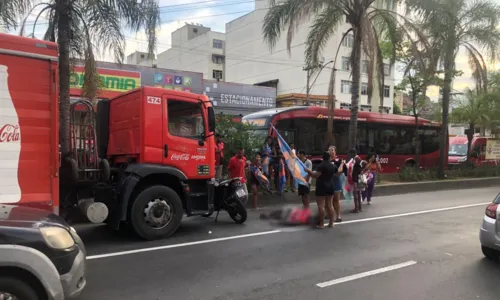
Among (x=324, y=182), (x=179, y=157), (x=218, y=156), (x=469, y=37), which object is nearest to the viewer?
(x=179, y=157)

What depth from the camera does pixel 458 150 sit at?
88.1 ft

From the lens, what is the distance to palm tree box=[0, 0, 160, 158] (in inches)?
367

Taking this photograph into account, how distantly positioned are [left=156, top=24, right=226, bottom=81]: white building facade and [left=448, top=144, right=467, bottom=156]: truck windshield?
126ft

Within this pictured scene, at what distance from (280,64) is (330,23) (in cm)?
Result: 3739

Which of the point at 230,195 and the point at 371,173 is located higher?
the point at 371,173

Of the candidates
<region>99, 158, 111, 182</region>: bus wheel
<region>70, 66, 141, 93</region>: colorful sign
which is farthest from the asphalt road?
<region>70, 66, 141, 93</region>: colorful sign

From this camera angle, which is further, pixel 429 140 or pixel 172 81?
pixel 172 81

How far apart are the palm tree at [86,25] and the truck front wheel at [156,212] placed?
9.93 feet


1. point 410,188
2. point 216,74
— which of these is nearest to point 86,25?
point 410,188

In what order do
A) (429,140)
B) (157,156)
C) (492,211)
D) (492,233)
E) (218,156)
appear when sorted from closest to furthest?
(492,233), (492,211), (157,156), (218,156), (429,140)

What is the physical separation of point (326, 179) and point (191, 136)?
2833 mm

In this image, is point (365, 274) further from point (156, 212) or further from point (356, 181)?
point (356, 181)

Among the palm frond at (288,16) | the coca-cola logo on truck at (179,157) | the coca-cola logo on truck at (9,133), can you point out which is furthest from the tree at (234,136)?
the coca-cola logo on truck at (9,133)

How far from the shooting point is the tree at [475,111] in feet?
71.2
